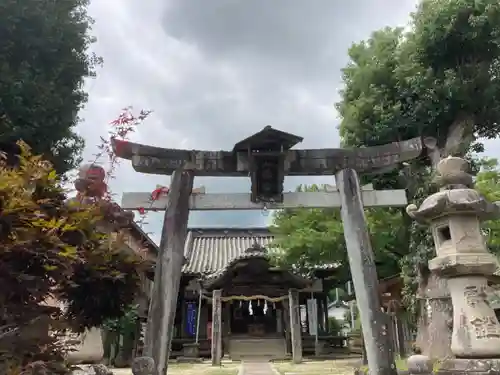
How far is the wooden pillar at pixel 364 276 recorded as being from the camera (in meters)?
7.06

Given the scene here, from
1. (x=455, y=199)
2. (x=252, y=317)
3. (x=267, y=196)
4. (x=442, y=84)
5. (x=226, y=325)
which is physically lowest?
(x=226, y=325)

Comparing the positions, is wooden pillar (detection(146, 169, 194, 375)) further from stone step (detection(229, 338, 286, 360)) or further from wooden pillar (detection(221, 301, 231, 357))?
wooden pillar (detection(221, 301, 231, 357))

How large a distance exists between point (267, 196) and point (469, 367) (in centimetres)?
431

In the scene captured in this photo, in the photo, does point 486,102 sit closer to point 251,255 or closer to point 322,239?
point 322,239

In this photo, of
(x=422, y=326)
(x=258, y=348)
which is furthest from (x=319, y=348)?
Result: (x=422, y=326)

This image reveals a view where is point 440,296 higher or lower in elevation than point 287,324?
lower

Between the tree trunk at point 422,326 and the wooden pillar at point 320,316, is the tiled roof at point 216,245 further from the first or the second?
the tree trunk at point 422,326

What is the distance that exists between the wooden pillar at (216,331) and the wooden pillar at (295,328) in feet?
9.91

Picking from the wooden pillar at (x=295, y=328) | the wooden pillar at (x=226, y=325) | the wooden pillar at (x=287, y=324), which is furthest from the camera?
the wooden pillar at (x=226, y=325)

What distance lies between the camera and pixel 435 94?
11984mm

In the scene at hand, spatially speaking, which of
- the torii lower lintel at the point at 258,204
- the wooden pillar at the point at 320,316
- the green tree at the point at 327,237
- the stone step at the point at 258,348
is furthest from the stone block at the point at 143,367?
the wooden pillar at the point at 320,316

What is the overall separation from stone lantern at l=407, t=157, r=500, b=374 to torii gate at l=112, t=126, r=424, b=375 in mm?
1124

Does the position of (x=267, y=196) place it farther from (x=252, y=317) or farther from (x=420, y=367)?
(x=252, y=317)

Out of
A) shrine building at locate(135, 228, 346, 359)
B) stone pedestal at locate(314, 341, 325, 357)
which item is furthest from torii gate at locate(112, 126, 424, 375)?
stone pedestal at locate(314, 341, 325, 357)
